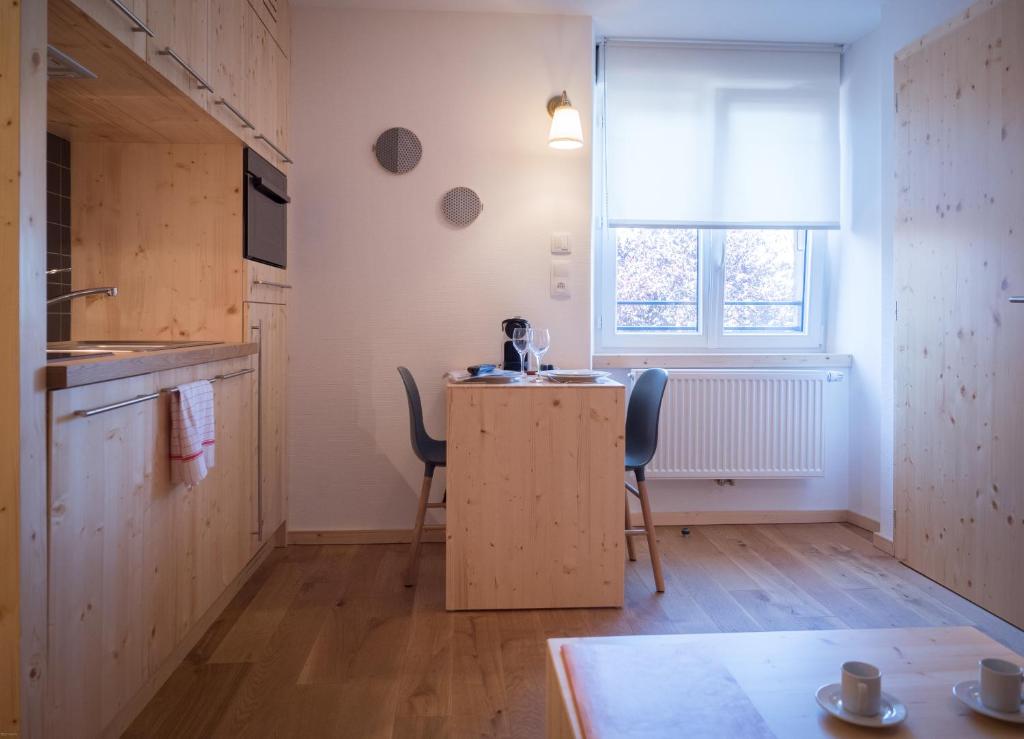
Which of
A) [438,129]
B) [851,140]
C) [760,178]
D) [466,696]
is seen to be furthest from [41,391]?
[851,140]

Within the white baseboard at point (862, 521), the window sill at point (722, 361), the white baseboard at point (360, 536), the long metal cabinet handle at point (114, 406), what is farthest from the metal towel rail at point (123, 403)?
the white baseboard at point (862, 521)

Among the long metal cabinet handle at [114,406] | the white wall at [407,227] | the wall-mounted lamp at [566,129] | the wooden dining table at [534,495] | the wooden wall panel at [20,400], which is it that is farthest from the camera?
the white wall at [407,227]

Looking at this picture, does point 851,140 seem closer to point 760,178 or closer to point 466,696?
point 760,178

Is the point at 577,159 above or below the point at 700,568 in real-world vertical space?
Result: above

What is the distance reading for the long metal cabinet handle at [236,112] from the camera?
8.30 feet

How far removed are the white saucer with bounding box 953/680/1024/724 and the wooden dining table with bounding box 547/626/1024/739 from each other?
0.04ft

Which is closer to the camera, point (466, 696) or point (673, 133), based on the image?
point (466, 696)

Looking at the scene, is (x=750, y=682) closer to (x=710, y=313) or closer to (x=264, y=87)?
(x=264, y=87)

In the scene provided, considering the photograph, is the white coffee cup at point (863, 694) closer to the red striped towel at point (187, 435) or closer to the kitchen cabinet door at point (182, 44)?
the red striped towel at point (187, 435)

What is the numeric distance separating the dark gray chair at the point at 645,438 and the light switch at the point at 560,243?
0.82m

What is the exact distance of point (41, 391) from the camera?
148 cm

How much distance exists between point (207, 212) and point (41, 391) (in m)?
1.51

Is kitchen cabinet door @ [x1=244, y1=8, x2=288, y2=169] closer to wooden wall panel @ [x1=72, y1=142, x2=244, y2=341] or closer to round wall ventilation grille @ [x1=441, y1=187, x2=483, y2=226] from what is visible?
wooden wall panel @ [x1=72, y1=142, x2=244, y2=341]

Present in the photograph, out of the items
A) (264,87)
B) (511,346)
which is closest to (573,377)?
(511,346)
